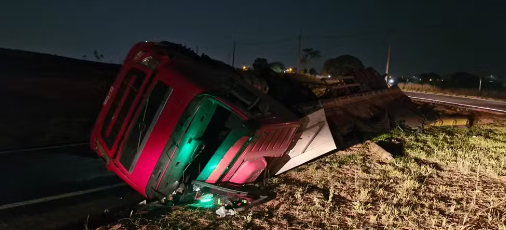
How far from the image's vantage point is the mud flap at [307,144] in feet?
18.0

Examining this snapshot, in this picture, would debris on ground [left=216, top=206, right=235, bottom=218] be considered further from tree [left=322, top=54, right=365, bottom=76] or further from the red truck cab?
tree [left=322, top=54, right=365, bottom=76]

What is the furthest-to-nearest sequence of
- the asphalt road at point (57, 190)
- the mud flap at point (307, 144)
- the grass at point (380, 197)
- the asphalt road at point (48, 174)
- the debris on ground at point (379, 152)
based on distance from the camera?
the debris on ground at point (379, 152) → the mud flap at point (307, 144) → the asphalt road at point (48, 174) → the asphalt road at point (57, 190) → the grass at point (380, 197)

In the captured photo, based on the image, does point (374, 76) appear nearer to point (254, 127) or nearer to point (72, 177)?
point (254, 127)

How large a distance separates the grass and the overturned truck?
34 cm

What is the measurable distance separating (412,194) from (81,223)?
4239mm

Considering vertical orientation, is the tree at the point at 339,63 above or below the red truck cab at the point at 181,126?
above

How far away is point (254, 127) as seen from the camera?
3932mm

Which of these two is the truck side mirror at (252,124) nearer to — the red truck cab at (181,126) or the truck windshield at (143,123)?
the red truck cab at (181,126)

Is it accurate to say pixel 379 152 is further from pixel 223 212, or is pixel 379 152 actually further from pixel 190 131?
pixel 190 131

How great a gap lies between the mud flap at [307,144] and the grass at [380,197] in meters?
0.17

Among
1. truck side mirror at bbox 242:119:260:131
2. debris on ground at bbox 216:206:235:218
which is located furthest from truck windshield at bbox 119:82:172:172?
debris on ground at bbox 216:206:235:218

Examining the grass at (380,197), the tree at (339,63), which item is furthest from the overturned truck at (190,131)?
the tree at (339,63)

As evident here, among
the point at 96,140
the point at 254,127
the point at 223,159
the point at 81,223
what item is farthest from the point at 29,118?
the point at 254,127

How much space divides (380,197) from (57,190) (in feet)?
15.2
